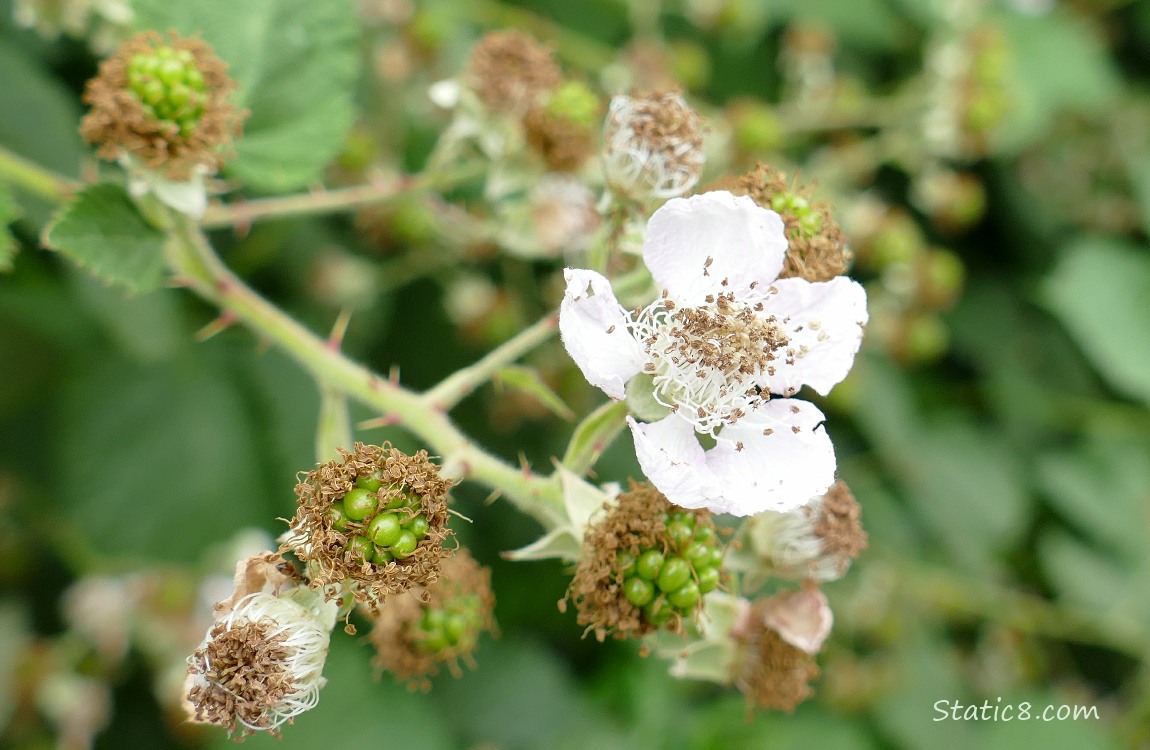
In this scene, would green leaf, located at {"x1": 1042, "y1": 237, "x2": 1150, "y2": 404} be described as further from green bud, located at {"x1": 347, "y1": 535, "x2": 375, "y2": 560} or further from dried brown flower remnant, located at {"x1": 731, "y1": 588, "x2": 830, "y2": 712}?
green bud, located at {"x1": 347, "y1": 535, "x2": 375, "y2": 560}

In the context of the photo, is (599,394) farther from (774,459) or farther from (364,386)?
(774,459)

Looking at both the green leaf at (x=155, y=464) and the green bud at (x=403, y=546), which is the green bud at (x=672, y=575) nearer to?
the green bud at (x=403, y=546)

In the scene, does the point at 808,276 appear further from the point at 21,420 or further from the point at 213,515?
the point at 21,420

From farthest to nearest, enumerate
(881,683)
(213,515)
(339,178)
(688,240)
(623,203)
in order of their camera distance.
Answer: (881,683) < (339,178) < (213,515) < (623,203) < (688,240)

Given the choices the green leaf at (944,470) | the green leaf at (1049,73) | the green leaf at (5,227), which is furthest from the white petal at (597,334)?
the green leaf at (1049,73)

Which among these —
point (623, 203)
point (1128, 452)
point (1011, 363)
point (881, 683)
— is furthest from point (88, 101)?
point (1128, 452)
